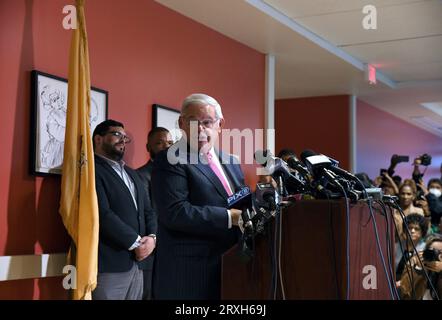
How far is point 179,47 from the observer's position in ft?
15.0

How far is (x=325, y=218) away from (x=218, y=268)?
42 centimetres

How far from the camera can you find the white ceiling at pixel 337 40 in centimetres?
462

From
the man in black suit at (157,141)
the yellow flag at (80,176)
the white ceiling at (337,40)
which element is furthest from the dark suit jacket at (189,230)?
the white ceiling at (337,40)

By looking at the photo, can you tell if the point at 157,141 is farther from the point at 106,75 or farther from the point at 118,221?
the point at 118,221

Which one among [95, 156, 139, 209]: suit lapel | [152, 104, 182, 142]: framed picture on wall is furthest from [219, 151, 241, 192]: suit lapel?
[152, 104, 182, 142]: framed picture on wall

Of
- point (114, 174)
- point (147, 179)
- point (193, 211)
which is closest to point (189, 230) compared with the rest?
point (193, 211)

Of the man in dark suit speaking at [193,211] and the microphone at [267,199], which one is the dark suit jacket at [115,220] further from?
the microphone at [267,199]

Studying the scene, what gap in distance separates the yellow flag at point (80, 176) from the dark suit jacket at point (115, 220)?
0.18 metres

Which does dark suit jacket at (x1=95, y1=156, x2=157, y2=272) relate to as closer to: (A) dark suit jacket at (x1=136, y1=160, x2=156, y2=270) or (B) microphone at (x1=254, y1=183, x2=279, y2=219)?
(A) dark suit jacket at (x1=136, y1=160, x2=156, y2=270)

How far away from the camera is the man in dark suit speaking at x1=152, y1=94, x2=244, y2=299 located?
6.13 feet

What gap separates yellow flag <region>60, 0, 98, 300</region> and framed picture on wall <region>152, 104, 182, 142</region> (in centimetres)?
101

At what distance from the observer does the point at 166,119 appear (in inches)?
172
